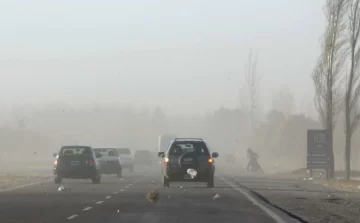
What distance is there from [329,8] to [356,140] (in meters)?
50.8

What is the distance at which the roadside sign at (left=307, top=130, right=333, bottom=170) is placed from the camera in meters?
58.2

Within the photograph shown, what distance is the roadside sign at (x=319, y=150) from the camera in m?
58.2

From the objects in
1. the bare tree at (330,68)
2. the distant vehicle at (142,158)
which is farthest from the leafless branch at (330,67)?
the distant vehicle at (142,158)

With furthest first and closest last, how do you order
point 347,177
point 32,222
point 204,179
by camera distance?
point 347,177
point 204,179
point 32,222

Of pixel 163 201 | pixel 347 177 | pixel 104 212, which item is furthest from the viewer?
pixel 347 177

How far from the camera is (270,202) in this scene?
29.6m

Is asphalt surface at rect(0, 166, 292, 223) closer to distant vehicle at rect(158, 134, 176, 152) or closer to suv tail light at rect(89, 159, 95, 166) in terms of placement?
suv tail light at rect(89, 159, 95, 166)

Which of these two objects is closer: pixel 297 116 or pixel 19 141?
pixel 297 116

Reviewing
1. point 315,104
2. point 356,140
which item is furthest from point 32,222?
point 356,140

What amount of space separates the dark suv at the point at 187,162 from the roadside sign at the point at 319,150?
20.8 meters

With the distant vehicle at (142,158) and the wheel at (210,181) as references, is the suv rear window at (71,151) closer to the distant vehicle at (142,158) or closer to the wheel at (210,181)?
the wheel at (210,181)

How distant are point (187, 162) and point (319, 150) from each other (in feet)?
73.7

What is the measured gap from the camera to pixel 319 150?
5847 centimetres

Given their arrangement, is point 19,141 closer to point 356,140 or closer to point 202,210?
point 356,140
